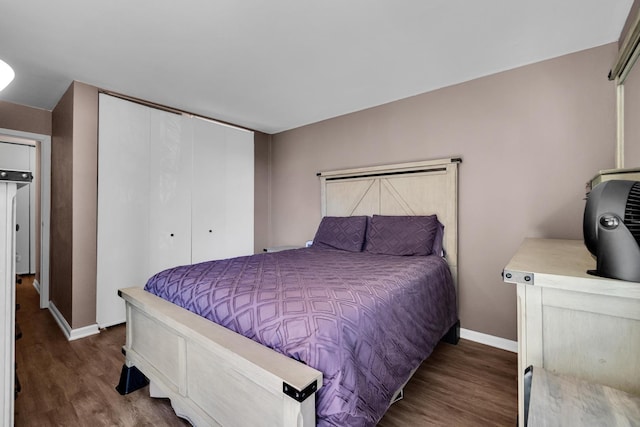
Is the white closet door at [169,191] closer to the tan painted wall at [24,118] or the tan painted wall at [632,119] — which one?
the tan painted wall at [24,118]

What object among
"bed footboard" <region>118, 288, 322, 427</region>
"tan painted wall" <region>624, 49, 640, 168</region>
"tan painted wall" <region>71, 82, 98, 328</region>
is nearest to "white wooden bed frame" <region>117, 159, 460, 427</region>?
"bed footboard" <region>118, 288, 322, 427</region>

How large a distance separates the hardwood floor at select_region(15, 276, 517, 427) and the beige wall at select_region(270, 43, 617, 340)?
1.78 feet

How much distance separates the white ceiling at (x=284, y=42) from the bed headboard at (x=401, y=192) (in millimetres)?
791

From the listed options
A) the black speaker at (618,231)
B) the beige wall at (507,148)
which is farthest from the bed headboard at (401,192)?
the black speaker at (618,231)

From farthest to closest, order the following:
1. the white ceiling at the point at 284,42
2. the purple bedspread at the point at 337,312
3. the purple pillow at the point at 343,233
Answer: the purple pillow at the point at 343,233 < the white ceiling at the point at 284,42 < the purple bedspread at the point at 337,312

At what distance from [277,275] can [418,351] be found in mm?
982

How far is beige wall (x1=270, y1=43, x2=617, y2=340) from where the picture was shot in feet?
7.02

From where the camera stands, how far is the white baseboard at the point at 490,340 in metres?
2.40

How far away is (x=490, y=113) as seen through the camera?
8.33ft

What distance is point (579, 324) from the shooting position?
90 centimetres

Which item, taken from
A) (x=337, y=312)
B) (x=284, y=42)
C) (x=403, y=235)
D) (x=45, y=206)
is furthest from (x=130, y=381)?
(x=45, y=206)

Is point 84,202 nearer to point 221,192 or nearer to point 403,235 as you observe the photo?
point 221,192

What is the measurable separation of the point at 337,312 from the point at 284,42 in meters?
1.86

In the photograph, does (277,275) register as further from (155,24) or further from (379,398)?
(155,24)
